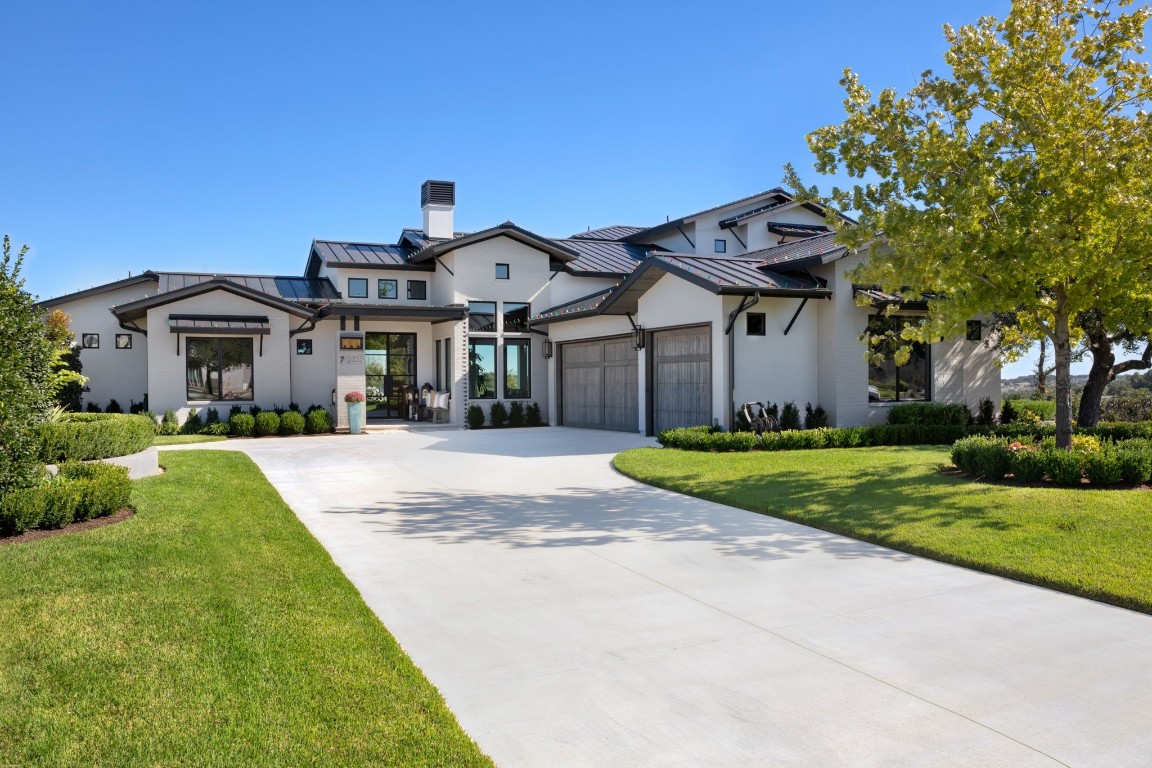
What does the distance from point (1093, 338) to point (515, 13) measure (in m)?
13.8

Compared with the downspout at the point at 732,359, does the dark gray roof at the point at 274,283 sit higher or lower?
higher

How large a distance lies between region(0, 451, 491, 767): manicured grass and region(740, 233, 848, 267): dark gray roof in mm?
12933

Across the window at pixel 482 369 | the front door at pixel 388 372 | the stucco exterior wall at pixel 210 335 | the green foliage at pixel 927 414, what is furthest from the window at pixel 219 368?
the green foliage at pixel 927 414

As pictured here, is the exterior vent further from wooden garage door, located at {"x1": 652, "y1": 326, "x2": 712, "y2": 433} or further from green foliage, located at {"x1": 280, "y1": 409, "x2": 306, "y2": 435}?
wooden garage door, located at {"x1": 652, "y1": 326, "x2": 712, "y2": 433}

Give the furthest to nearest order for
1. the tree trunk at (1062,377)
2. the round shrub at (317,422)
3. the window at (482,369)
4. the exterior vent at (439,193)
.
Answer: the exterior vent at (439,193), the window at (482,369), the round shrub at (317,422), the tree trunk at (1062,377)

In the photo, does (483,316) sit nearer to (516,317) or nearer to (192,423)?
(516,317)

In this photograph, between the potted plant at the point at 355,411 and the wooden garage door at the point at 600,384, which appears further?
the potted plant at the point at 355,411

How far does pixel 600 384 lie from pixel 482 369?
421 cm

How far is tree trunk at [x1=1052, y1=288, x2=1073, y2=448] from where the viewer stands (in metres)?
11.0

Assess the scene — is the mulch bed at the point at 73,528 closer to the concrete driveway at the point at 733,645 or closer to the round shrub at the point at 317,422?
the concrete driveway at the point at 733,645

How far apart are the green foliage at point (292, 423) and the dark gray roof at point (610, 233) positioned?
515 inches

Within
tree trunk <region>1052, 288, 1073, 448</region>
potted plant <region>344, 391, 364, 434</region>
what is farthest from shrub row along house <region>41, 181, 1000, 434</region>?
tree trunk <region>1052, 288, 1073, 448</region>

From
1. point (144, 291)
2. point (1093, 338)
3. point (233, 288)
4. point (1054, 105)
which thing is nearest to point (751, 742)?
point (1054, 105)

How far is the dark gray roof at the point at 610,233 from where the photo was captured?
3100 cm
